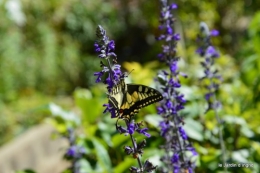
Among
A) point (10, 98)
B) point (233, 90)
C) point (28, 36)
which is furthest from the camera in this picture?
point (28, 36)

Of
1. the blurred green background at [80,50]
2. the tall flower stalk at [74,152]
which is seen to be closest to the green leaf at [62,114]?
the blurred green background at [80,50]

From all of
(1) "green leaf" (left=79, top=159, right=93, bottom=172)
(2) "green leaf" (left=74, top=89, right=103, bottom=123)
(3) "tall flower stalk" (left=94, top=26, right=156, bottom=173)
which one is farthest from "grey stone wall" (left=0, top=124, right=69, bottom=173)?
(3) "tall flower stalk" (left=94, top=26, right=156, bottom=173)

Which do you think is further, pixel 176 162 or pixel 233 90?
pixel 233 90

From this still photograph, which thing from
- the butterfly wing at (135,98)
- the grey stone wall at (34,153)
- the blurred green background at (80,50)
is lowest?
the butterfly wing at (135,98)

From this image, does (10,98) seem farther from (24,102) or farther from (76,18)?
(76,18)

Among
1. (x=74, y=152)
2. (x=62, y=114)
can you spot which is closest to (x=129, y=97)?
(x=74, y=152)

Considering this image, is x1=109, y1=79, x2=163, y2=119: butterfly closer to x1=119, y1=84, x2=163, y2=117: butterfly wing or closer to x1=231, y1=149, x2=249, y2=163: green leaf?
x1=119, y1=84, x2=163, y2=117: butterfly wing

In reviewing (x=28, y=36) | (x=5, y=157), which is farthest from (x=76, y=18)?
(x=5, y=157)

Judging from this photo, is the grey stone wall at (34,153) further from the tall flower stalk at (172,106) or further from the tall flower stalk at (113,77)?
the tall flower stalk at (113,77)

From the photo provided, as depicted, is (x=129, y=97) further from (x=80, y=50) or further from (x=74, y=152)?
(x=80, y=50)
